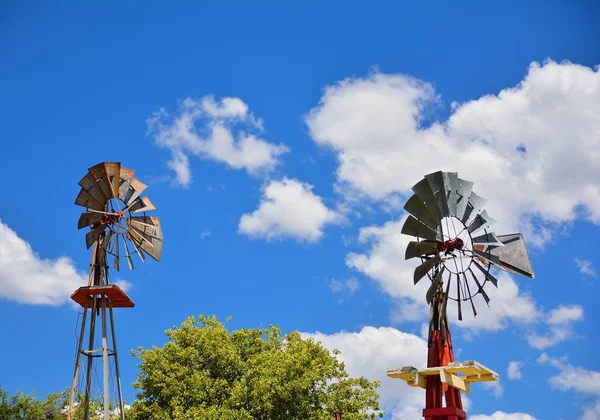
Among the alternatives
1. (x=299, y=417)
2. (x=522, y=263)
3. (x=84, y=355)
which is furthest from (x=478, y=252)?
(x=299, y=417)

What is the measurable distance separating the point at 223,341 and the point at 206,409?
4.41 metres

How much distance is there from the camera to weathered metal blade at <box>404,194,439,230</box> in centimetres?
2011

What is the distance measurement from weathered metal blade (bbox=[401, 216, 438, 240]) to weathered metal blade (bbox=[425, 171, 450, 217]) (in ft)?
2.13

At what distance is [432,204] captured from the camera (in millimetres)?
19984

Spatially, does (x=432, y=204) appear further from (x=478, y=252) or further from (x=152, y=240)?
(x=152, y=240)

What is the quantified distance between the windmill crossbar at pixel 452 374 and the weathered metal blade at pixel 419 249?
3177 millimetres

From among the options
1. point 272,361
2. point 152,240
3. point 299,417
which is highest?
point 152,240

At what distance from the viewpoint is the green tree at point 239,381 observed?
104 ft

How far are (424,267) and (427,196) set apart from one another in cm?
192

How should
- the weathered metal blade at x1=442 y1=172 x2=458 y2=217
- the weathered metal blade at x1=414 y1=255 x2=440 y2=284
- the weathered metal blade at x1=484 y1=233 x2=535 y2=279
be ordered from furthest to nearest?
the weathered metal blade at x1=414 y1=255 x2=440 y2=284
the weathered metal blade at x1=442 y1=172 x2=458 y2=217
the weathered metal blade at x1=484 y1=233 x2=535 y2=279

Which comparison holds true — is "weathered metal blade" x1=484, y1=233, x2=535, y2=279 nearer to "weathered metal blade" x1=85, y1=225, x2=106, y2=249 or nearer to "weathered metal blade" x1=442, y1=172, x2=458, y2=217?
"weathered metal blade" x1=442, y1=172, x2=458, y2=217

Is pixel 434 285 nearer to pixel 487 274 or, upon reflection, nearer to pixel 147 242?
pixel 487 274

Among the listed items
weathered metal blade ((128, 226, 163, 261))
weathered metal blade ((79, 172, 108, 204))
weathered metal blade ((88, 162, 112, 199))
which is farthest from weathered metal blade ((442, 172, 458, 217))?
weathered metal blade ((79, 172, 108, 204))

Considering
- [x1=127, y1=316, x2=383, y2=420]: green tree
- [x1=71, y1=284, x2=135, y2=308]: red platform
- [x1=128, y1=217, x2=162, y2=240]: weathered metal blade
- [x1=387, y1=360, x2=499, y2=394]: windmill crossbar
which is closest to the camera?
[x1=387, y1=360, x2=499, y2=394]: windmill crossbar
